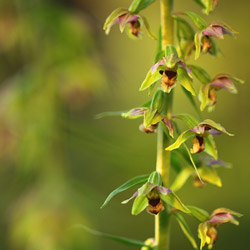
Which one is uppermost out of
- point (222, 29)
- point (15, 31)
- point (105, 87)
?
point (15, 31)

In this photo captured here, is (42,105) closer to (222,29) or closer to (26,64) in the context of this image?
(26,64)

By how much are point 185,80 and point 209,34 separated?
18 centimetres

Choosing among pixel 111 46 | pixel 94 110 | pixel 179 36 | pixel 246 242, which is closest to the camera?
pixel 179 36

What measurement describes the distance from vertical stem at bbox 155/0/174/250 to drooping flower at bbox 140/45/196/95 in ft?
0.32

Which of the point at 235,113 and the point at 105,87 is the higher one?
the point at 235,113

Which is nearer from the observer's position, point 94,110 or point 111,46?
point 94,110

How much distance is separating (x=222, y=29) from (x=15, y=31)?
2.31 meters

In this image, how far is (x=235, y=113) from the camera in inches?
350

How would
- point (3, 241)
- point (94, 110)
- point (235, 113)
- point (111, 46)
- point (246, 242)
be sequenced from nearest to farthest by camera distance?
point (3, 241)
point (246, 242)
point (94, 110)
point (235, 113)
point (111, 46)

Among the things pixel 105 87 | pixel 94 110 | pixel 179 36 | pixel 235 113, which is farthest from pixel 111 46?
pixel 179 36

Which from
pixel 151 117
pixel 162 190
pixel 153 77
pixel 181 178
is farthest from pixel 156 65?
pixel 181 178

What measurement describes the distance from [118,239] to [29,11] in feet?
7.67

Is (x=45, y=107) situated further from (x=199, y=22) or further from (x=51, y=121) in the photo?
(x=199, y=22)

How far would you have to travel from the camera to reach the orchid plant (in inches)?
60.5
